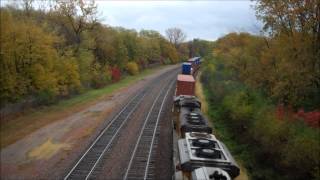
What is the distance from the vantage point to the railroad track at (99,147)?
86.4 feet

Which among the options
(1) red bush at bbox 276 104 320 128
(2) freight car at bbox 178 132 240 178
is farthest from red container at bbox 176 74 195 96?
(2) freight car at bbox 178 132 240 178

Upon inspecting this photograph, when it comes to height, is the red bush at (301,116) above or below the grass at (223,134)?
above

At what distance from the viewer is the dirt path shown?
27.8m

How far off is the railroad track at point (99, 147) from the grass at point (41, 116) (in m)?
5.89

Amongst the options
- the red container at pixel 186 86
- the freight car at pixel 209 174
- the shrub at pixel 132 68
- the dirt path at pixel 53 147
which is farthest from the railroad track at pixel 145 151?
the shrub at pixel 132 68

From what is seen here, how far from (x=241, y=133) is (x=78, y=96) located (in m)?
27.4

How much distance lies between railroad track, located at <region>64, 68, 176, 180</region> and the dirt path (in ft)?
2.11

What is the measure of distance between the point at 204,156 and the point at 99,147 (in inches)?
534

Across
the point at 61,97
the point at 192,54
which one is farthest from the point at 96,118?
the point at 192,54

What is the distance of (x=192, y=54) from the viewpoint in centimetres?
16062

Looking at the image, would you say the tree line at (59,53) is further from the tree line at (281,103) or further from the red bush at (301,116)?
the red bush at (301,116)

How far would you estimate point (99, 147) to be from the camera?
3203 centimetres

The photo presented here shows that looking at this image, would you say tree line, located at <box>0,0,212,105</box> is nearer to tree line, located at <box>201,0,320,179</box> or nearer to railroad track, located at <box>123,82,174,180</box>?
railroad track, located at <box>123,82,174,180</box>

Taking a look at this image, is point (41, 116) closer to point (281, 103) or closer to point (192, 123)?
point (192, 123)
